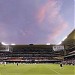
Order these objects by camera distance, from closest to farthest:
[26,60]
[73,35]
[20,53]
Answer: [73,35]
[26,60]
[20,53]

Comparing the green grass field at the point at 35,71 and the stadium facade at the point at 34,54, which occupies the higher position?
the stadium facade at the point at 34,54

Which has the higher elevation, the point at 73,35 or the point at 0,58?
the point at 73,35

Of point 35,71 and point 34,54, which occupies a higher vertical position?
point 34,54

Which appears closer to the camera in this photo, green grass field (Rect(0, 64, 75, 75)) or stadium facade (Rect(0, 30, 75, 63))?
green grass field (Rect(0, 64, 75, 75))

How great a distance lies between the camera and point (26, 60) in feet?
439

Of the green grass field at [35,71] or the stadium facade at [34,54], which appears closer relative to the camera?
the green grass field at [35,71]

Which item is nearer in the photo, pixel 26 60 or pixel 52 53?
pixel 26 60

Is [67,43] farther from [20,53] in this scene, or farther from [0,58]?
[0,58]

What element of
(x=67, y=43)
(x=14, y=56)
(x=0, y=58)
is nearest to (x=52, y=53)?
(x=67, y=43)

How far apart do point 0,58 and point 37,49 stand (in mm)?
28236

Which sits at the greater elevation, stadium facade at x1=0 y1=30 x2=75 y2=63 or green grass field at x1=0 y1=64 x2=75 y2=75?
stadium facade at x1=0 y1=30 x2=75 y2=63

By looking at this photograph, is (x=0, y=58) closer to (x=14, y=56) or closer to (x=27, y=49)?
(x=14, y=56)

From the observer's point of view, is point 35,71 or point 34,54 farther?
point 34,54

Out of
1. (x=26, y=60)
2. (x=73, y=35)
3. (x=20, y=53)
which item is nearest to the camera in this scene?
(x=73, y=35)
